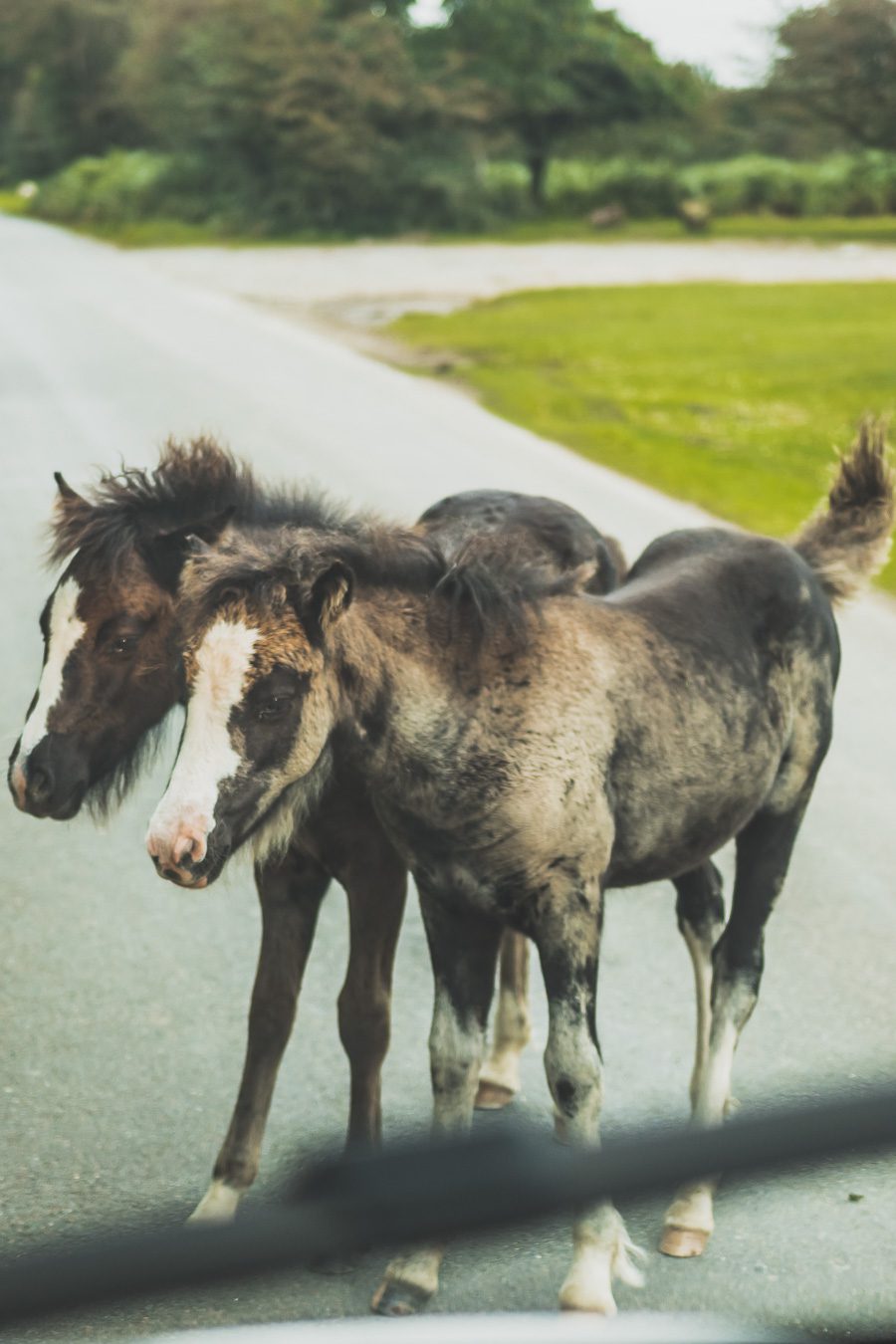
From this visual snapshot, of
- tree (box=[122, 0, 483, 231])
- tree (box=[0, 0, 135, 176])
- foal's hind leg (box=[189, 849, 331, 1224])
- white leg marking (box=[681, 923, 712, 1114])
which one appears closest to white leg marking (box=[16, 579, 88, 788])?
foal's hind leg (box=[189, 849, 331, 1224])

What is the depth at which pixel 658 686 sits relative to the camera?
4.09m

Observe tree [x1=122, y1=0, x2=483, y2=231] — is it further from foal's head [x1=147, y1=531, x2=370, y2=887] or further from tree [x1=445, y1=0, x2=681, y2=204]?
foal's head [x1=147, y1=531, x2=370, y2=887]

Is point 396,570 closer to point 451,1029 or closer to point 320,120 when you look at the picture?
point 451,1029

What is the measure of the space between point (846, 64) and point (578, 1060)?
1355 inches

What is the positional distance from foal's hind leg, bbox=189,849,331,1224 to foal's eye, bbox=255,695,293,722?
2.84 ft

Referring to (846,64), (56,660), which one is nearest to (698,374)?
(846,64)

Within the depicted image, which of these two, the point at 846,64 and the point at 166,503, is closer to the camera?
the point at 166,503

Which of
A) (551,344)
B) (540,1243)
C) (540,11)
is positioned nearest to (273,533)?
(540,1243)

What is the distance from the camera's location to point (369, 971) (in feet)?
13.8

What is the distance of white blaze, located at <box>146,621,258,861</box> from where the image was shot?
10.8ft

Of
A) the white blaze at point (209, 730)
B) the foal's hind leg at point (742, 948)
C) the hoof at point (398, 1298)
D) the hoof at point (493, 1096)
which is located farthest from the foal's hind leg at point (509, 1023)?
the white blaze at point (209, 730)

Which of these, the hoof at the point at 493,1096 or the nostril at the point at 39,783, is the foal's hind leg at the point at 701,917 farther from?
the nostril at the point at 39,783

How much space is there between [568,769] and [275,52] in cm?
4632

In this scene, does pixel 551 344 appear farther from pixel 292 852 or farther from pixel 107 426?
pixel 292 852
